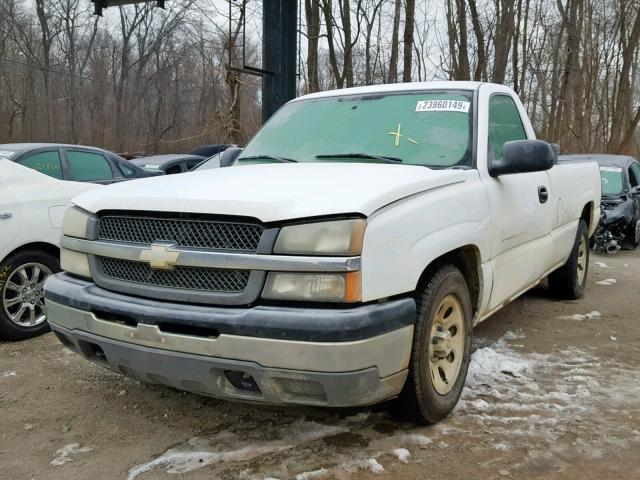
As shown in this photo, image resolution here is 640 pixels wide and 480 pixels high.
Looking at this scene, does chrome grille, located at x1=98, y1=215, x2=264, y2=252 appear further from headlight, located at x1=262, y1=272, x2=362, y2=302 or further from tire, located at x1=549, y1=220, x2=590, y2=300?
tire, located at x1=549, y1=220, x2=590, y2=300

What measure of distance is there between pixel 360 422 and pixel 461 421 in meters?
0.55

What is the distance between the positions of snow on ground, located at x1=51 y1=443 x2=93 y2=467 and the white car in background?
1.98 meters

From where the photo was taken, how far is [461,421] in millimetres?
3355

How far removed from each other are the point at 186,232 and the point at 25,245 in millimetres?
2717

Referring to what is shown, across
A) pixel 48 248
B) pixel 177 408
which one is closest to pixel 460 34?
pixel 48 248

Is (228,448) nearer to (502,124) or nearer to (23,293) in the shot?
(23,293)

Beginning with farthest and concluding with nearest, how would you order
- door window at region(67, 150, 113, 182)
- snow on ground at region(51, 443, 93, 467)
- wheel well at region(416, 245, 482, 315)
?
door window at region(67, 150, 113, 182) < wheel well at region(416, 245, 482, 315) < snow on ground at region(51, 443, 93, 467)

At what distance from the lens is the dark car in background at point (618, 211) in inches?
388

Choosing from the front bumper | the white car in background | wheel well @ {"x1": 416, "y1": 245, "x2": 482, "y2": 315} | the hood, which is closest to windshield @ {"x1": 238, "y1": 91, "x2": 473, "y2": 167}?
the hood

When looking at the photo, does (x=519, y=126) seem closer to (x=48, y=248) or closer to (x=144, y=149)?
(x=48, y=248)

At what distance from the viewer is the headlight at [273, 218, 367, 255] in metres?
2.57

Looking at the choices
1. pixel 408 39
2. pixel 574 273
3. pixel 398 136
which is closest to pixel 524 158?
pixel 398 136

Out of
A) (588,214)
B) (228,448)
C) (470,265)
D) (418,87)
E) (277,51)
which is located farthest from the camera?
(277,51)

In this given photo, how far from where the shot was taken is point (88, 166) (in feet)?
26.1
